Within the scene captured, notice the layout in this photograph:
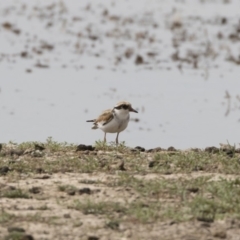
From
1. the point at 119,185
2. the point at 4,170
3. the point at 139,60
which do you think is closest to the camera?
the point at 119,185

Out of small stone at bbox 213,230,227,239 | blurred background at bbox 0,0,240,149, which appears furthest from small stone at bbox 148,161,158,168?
blurred background at bbox 0,0,240,149

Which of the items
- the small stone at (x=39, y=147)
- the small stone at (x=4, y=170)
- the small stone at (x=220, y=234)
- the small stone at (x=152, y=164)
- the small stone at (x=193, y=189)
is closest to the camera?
the small stone at (x=220, y=234)

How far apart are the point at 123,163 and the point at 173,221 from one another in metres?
2.03

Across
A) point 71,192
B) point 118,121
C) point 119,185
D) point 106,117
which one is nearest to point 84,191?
point 71,192

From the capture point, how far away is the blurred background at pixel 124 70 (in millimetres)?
16844

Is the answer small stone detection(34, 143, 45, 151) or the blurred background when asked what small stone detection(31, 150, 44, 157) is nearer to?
small stone detection(34, 143, 45, 151)

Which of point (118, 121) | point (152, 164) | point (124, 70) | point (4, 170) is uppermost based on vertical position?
point (124, 70)

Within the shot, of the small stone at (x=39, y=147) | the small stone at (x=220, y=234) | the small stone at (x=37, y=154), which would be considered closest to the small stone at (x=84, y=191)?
the small stone at (x=220, y=234)

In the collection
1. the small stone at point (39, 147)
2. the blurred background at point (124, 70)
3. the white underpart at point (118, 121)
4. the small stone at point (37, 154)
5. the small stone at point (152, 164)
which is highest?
the blurred background at point (124, 70)

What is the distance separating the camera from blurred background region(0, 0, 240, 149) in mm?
16844

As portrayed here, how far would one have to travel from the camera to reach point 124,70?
2217 centimetres

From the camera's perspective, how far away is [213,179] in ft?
32.4

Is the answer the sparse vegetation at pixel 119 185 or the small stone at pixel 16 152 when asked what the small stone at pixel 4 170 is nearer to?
the sparse vegetation at pixel 119 185

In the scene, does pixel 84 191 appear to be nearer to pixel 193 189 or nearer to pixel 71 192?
pixel 71 192
